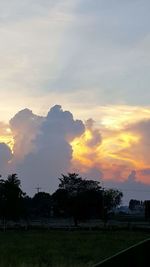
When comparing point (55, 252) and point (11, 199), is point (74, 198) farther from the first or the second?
point (55, 252)

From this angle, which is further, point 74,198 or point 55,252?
point 74,198

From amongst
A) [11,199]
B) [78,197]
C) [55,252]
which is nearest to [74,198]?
[78,197]

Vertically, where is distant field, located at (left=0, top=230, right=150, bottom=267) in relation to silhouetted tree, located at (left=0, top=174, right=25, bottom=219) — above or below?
below

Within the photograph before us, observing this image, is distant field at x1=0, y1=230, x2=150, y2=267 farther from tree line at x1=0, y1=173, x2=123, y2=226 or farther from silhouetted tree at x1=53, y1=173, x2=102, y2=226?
silhouetted tree at x1=53, y1=173, x2=102, y2=226

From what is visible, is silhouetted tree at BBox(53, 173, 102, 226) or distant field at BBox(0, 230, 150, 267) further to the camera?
silhouetted tree at BBox(53, 173, 102, 226)

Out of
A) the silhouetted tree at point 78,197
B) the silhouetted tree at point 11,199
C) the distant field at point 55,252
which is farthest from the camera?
the silhouetted tree at point 78,197

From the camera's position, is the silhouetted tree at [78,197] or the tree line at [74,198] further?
the silhouetted tree at [78,197]

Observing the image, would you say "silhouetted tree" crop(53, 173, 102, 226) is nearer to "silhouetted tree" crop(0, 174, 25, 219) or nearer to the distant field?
"silhouetted tree" crop(0, 174, 25, 219)

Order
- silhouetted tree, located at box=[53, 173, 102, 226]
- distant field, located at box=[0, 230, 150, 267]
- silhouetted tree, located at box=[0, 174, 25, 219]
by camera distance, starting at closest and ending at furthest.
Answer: distant field, located at box=[0, 230, 150, 267]
silhouetted tree, located at box=[0, 174, 25, 219]
silhouetted tree, located at box=[53, 173, 102, 226]

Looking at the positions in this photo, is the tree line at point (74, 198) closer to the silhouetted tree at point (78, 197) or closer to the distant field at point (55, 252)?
the silhouetted tree at point (78, 197)

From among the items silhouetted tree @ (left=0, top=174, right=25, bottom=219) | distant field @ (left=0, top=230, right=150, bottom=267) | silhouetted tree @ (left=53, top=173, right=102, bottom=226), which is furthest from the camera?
silhouetted tree @ (left=53, top=173, right=102, bottom=226)

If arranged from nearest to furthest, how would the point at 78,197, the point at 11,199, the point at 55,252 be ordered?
the point at 55,252
the point at 11,199
the point at 78,197

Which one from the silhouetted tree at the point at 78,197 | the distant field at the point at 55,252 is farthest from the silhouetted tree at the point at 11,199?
the distant field at the point at 55,252

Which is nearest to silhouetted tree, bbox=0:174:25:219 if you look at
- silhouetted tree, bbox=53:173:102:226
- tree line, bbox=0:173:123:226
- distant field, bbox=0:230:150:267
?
tree line, bbox=0:173:123:226
